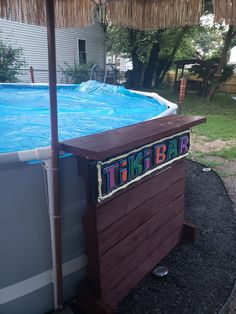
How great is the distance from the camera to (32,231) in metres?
1.81

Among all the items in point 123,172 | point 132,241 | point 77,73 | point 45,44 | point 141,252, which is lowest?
point 141,252

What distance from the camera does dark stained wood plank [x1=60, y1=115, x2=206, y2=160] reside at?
5.30ft

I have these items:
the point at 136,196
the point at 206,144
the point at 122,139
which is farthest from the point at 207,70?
the point at 122,139

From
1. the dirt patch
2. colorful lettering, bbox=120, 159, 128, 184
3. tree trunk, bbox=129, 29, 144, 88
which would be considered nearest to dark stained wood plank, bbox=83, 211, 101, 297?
colorful lettering, bbox=120, 159, 128, 184

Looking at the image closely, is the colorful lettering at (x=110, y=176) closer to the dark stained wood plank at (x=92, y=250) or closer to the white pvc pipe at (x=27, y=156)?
the dark stained wood plank at (x=92, y=250)

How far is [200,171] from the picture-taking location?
183 inches

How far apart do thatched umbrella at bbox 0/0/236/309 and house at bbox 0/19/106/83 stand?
7.87 meters

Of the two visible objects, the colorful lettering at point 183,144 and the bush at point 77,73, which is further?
the bush at point 77,73

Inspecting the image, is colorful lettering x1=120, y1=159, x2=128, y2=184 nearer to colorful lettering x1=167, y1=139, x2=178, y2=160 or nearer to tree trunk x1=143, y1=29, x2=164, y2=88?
colorful lettering x1=167, y1=139, x2=178, y2=160

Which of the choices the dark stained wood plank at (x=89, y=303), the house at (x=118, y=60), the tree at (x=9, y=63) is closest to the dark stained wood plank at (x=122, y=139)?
the dark stained wood plank at (x=89, y=303)

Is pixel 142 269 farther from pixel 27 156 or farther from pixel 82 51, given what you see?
pixel 82 51

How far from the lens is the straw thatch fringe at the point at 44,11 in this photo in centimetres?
225

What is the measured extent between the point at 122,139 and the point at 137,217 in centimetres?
72

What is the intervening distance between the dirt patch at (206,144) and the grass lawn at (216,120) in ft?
0.39
